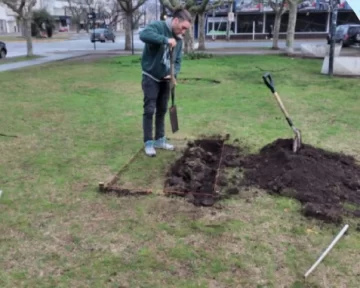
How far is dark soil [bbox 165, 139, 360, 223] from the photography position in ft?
13.1

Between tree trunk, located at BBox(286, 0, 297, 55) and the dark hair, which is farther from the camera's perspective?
tree trunk, located at BBox(286, 0, 297, 55)

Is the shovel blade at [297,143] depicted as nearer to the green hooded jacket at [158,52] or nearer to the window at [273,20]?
the green hooded jacket at [158,52]

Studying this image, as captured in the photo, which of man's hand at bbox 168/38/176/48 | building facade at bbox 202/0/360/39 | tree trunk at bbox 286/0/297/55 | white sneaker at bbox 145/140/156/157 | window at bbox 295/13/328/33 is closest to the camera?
man's hand at bbox 168/38/176/48

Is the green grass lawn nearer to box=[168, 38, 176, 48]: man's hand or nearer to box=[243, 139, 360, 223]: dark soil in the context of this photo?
box=[243, 139, 360, 223]: dark soil

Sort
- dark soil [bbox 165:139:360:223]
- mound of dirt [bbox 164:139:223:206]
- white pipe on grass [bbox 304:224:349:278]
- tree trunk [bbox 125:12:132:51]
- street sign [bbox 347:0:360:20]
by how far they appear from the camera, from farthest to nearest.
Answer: tree trunk [bbox 125:12:132:51], mound of dirt [bbox 164:139:223:206], dark soil [bbox 165:139:360:223], street sign [bbox 347:0:360:20], white pipe on grass [bbox 304:224:349:278]

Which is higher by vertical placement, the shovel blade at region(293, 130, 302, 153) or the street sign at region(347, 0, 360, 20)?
the street sign at region(347, 0, 360, 20)

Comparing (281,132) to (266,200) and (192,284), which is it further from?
(192,284)

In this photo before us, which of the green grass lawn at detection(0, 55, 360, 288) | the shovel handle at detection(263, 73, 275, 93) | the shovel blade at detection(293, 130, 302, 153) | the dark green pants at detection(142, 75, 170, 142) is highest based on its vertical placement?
the shovel handle at detection(263, 73, 275, 93)

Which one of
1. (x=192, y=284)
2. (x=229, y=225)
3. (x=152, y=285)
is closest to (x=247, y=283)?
(x=192, y=284)

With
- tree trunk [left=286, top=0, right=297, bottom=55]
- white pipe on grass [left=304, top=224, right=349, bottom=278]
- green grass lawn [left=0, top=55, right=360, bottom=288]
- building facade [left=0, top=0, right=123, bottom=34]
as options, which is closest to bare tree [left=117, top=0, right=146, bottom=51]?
tree trunk [left=286, top=0, right=297, bottom=55]

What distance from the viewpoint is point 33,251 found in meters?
3.22

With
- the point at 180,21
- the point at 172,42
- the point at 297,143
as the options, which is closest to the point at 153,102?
the point at 172,42

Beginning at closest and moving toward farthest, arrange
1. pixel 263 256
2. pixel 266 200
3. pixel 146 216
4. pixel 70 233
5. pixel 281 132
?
pixel 263 256 → pixel 70 233 → pixel 146 216 → pixel 266 200 → pixel 281 132

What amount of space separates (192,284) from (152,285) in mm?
243
